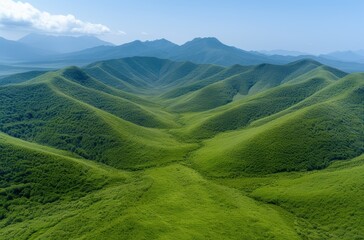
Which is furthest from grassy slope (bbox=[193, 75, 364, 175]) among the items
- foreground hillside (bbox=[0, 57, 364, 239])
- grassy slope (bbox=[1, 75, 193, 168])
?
grassy slope (bbox=[1, 75, 193, 168])

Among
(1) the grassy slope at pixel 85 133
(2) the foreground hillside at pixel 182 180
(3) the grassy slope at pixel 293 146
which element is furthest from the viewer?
(1) the grassy slope at pixel 85 133

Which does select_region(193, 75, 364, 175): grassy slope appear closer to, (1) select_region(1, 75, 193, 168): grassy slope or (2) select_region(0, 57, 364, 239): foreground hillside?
(2) select_region(0, 57, 364, 239): foreground hillside

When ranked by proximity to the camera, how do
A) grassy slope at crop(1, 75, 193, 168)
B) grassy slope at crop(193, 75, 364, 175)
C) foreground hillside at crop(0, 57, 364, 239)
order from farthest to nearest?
grassy slope at crop(1, 75, 193, 168), grassy slope at crop(193, 75, 364, 175), foreground hillside at crop(0, 57, 364, 239)

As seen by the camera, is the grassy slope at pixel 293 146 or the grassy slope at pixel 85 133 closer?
the grassy slope at pixel 293 146

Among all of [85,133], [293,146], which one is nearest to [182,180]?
[293,146]

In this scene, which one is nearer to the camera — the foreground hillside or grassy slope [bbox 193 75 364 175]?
the foreground hillside

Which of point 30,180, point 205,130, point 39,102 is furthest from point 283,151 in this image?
point 39,102

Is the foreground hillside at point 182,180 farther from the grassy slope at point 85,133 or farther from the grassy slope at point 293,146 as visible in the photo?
the grassy slope at point 85,133

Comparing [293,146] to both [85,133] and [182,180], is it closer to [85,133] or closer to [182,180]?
[182,180]

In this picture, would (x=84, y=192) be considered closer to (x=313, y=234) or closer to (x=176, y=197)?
(x=176, y=197)

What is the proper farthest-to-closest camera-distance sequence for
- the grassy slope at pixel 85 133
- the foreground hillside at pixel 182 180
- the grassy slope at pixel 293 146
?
the grassy slope at pixel 85 133 → the grassy slope at pixel 293 146 → the foreground hillside at pixel 182 180

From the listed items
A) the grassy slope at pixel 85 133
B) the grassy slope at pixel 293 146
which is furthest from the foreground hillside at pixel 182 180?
the grassy slope at pixel 85 133
